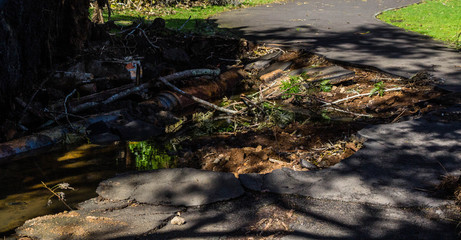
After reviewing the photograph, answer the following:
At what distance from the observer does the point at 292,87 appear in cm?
685

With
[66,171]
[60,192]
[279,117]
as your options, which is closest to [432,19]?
[279,117]

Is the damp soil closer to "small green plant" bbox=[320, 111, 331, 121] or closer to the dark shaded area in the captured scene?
"small green plant" bbox=[320, 111, 331, 121]

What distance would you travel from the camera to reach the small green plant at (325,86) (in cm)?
670

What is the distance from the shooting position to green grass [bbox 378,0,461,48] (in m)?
9.60

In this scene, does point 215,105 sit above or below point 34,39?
below

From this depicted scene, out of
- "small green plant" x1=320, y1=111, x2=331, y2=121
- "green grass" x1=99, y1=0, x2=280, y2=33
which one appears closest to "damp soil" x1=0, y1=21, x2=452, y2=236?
"small green plant" x1=320, y1=111, x2=331, y2=121

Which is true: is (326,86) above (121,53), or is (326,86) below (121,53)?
below

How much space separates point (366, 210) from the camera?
10.1 ft

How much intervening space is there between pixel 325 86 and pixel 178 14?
8.50 metres

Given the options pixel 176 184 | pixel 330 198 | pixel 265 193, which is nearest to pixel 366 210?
pixel 330 198

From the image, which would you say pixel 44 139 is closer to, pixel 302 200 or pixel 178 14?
pixel 302 200

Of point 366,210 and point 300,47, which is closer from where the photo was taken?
point 366,210

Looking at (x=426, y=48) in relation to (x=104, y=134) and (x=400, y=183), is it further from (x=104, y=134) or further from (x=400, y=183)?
(x=104, y=134)

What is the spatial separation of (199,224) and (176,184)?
68 cm
